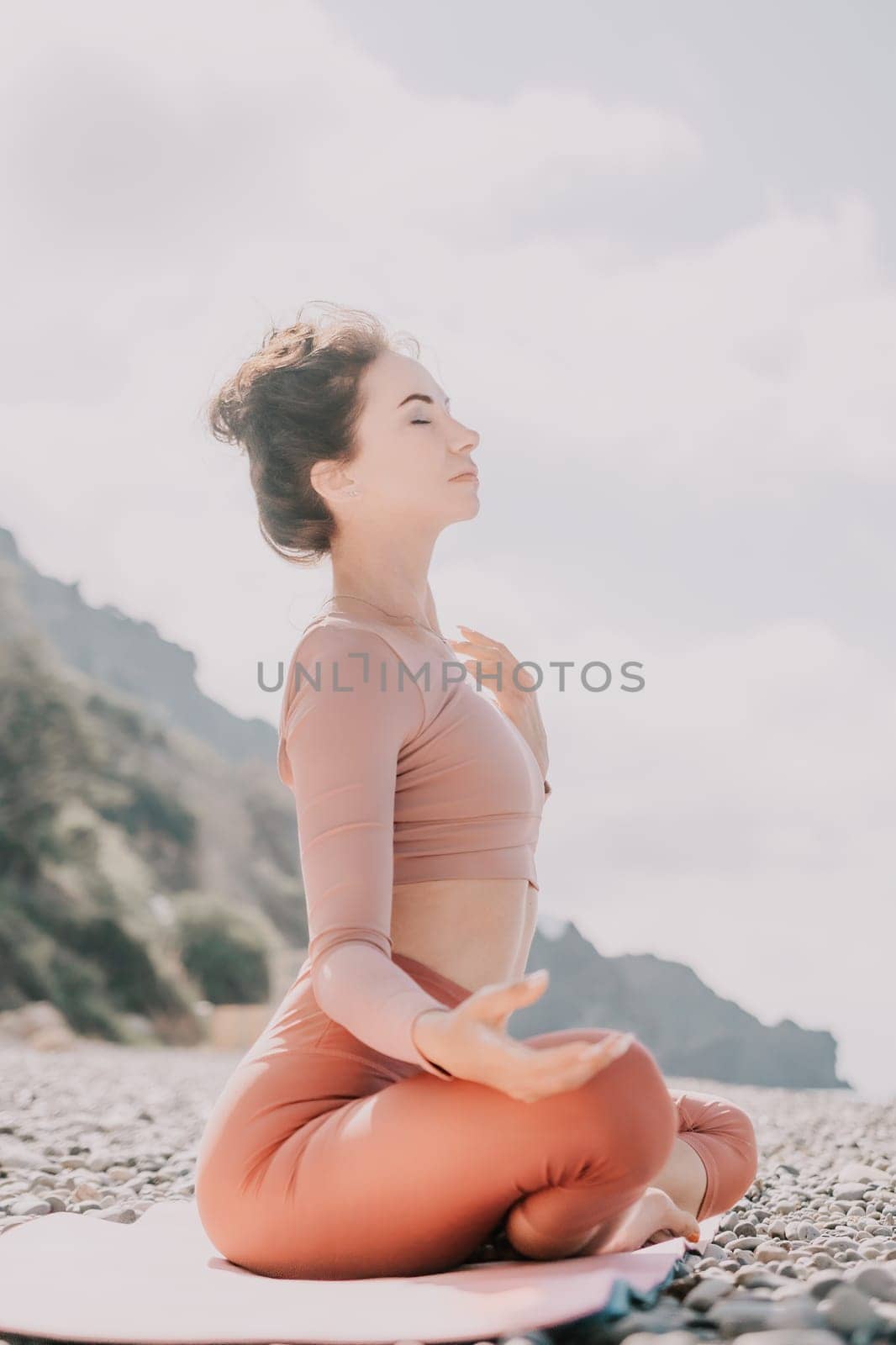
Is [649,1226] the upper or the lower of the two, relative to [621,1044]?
lower

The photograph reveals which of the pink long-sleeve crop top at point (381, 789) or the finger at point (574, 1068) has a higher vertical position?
the pink long-sleeve crop top at point (381, 789)

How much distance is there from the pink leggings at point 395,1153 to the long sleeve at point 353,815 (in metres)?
0.13

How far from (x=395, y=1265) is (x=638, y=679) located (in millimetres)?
1827

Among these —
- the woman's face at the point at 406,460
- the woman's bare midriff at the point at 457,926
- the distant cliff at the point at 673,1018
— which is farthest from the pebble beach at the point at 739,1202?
the distant cliff at the point at 673,1018

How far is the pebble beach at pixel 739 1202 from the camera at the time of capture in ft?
6.29

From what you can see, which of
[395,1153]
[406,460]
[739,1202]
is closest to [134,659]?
[739,1202]

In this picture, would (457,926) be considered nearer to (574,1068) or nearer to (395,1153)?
(395,1153)

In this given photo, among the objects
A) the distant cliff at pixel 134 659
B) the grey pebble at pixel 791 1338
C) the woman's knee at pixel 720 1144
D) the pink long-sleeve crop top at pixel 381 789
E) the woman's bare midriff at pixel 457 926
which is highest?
the distant cliff at pixel 134 659

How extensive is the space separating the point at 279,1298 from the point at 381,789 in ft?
3.12

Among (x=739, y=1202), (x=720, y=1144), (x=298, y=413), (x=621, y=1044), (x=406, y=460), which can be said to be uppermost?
(x=298, y=413)

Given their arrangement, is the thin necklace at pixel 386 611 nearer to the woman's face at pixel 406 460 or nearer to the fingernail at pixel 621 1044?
the woman's face at pixel 406 460

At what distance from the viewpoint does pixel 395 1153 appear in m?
2.17

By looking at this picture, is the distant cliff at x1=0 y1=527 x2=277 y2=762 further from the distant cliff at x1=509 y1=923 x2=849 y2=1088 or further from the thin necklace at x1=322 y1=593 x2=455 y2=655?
the thin necklace at x1=322 y1=593 x2=455 y2=655

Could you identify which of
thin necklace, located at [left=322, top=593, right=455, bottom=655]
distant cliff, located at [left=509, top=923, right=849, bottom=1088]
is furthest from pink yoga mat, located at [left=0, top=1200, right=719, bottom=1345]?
→ distant cliff, located at [left=509, top=923, right=849, bottom=1088]
